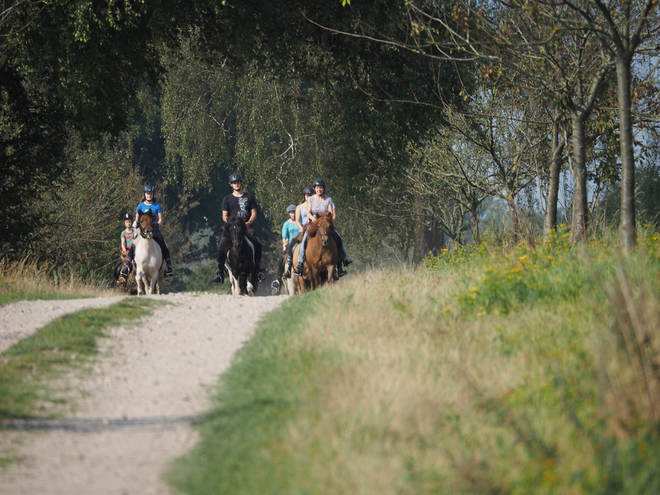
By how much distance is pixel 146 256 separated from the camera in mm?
16922

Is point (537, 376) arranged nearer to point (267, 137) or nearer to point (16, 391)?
point (16, 391)

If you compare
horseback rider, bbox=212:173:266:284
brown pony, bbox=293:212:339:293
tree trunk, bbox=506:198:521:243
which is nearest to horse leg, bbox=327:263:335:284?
brown pony, bbox=293:212:339:293

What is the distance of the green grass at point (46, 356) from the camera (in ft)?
21.6

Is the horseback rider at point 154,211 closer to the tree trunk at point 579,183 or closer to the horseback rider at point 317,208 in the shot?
the horseback rider at point 317,208

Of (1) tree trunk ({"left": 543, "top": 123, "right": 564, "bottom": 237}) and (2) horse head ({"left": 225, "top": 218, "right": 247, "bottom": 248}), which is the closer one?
(1) tree trunk ({"left": 543, "top": 123, "right": 564, "bottom": 237})

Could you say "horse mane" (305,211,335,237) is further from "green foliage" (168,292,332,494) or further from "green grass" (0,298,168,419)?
"green foliage" (168,292,332,494)

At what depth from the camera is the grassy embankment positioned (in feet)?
15.1

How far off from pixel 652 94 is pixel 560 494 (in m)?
11.1

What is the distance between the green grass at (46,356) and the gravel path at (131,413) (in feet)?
0.81

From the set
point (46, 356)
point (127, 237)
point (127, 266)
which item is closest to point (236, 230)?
point (127, 266)

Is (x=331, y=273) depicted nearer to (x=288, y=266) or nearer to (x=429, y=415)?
(x=288, y=266)

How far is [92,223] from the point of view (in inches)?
992

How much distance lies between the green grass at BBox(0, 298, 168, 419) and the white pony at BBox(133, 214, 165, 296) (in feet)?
18.3

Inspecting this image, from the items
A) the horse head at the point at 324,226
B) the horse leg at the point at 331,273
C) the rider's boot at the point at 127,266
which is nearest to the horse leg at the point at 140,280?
the rider's boot at the point at 127,266
